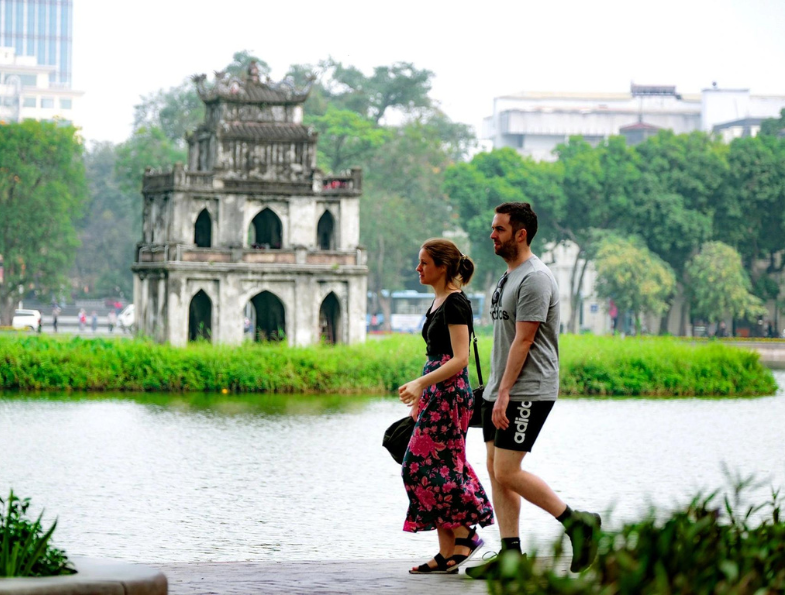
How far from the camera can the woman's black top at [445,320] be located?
7.80m

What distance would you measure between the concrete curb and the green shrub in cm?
173

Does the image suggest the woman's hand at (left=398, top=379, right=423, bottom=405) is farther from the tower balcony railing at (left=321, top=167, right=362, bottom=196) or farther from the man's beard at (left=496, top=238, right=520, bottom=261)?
→ the tower balcony railing at (left=321, top=167, right=362, bottom=196)

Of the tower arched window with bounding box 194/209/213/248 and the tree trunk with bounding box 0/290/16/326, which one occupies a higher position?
the tower arched window with bounding box 194/209/213/248

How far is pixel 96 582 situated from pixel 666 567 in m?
2.17

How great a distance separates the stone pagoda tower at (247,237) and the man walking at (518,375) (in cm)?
2846

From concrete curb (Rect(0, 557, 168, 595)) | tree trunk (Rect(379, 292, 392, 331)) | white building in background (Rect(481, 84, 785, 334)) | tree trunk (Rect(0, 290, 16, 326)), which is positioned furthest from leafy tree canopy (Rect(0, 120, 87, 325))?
concrete curb (Rect(0, 557, 168, 595))

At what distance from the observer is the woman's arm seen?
766 centimetres

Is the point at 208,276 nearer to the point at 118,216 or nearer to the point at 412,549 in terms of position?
the point at 412,549

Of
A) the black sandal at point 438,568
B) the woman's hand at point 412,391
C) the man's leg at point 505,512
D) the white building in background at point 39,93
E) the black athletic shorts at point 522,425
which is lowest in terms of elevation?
the black sandal at point 438,568

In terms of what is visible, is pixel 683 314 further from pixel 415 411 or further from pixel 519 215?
pixel 519 215

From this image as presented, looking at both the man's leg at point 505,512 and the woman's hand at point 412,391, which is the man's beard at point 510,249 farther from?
the man's leg at point 505,512

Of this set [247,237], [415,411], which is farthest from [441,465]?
[247,237]

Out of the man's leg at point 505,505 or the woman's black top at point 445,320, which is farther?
the woman's black top at point 445,320

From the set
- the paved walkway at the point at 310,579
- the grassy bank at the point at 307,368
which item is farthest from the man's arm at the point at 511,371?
the grassy bank at the point at 307,368
